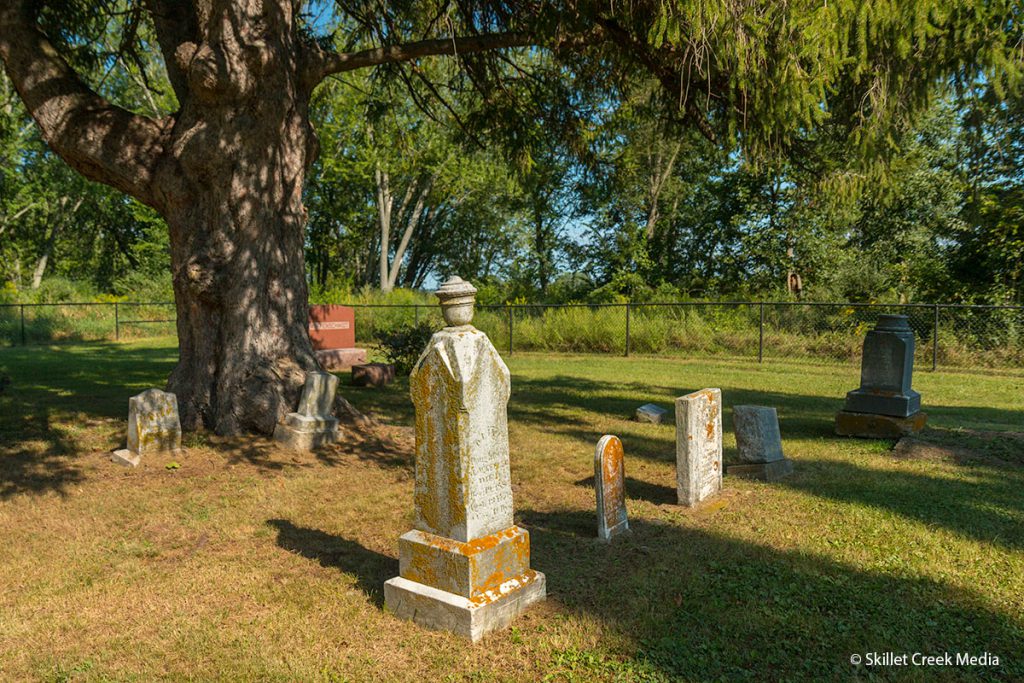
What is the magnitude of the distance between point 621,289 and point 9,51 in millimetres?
24930

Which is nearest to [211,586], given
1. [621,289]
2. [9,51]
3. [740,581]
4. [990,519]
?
[740,581]

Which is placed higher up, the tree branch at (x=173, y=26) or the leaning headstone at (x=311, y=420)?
the tree branch at (x=173, y=26)

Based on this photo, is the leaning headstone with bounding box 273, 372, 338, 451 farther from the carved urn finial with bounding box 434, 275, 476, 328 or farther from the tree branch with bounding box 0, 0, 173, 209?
the carved urn finial with bounding box 434, 275, 476, 328

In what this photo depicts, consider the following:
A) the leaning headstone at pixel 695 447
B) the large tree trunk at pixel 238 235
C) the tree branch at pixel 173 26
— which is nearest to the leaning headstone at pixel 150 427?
the large tree trunk at pixel 238 235

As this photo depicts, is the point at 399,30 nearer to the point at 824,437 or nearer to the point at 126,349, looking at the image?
the point at 824,437

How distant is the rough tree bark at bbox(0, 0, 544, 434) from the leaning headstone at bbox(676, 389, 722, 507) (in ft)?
16.6

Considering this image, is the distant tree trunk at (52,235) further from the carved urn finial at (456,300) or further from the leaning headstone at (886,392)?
the carved urn finial at (456,300)

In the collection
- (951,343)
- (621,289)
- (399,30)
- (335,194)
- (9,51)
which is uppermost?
(335,194)

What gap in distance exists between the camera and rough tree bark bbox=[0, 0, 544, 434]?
8078 millimetres

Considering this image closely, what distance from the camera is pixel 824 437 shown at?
8.94 metres

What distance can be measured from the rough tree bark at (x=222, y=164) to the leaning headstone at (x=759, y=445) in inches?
211

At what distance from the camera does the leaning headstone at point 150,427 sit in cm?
748

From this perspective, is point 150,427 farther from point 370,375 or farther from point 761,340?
point 761,340

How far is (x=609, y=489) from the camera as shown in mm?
5254
